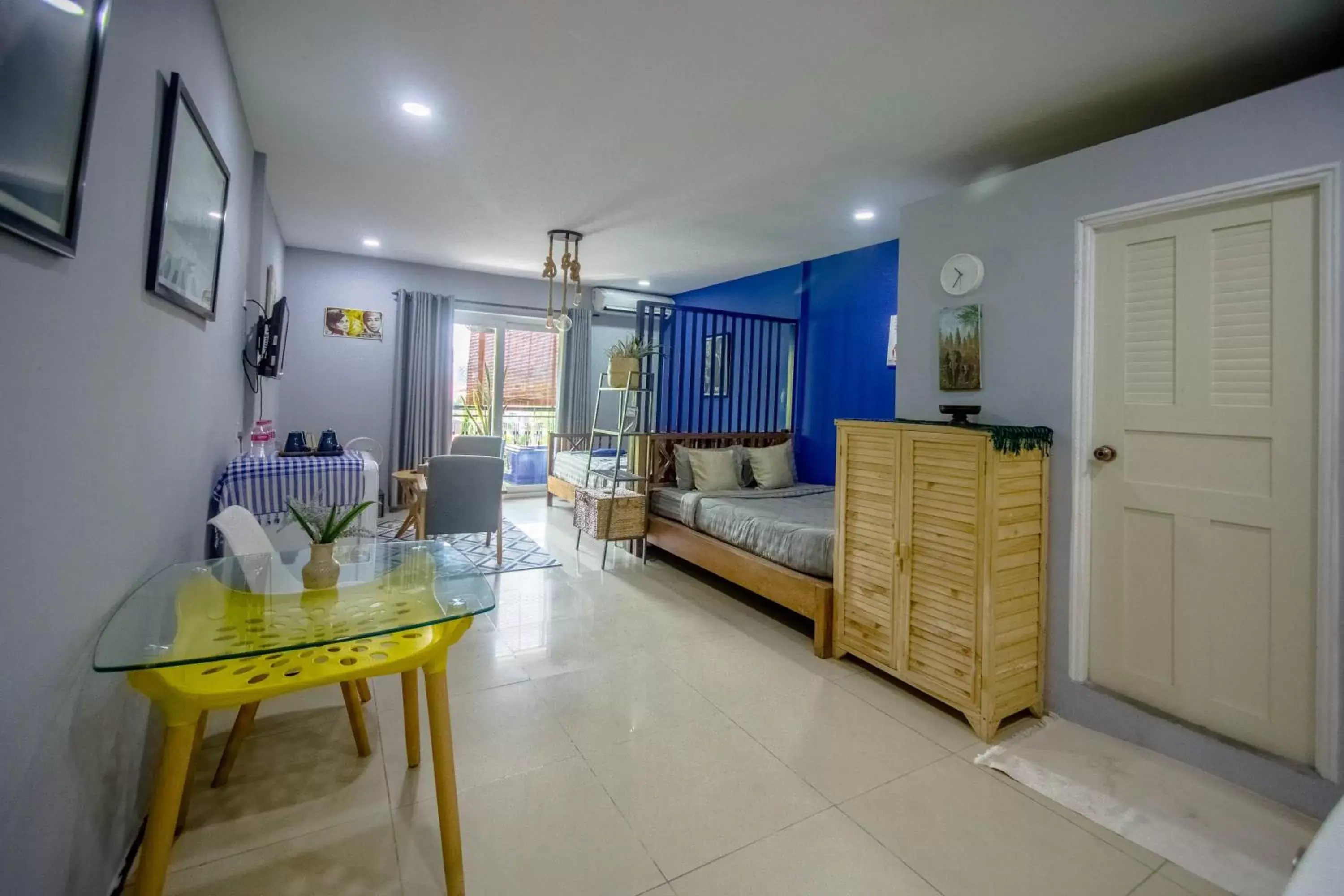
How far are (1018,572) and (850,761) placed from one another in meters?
0.97

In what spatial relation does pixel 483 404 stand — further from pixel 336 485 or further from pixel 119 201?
pixel 119 201

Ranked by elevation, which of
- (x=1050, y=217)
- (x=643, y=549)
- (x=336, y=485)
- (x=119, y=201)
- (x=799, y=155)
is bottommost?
(x=643, y=549)

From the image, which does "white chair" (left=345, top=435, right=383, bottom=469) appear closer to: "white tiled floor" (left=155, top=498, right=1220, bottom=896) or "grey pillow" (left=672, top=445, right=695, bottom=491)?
"grey pillow" (left=672, top=445, right=695, bottom=491)

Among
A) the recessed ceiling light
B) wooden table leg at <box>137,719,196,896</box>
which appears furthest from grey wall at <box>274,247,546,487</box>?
the recessed ceiling light

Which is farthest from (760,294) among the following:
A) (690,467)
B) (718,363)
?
(690,467)

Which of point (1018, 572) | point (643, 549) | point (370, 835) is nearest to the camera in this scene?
point (370, 835)

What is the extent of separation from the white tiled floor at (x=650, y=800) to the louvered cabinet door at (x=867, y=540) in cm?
20

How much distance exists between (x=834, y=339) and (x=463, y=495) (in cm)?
309

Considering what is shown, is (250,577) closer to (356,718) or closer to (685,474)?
(356,718)

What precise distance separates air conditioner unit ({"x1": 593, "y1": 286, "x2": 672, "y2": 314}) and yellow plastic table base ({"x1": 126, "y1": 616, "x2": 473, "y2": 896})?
16.6ft

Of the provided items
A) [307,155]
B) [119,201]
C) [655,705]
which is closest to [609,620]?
[655,705]

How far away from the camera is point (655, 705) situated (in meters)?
2.23

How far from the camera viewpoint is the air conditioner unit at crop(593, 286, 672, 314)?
20.2ft

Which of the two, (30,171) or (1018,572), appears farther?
(1018,572)
